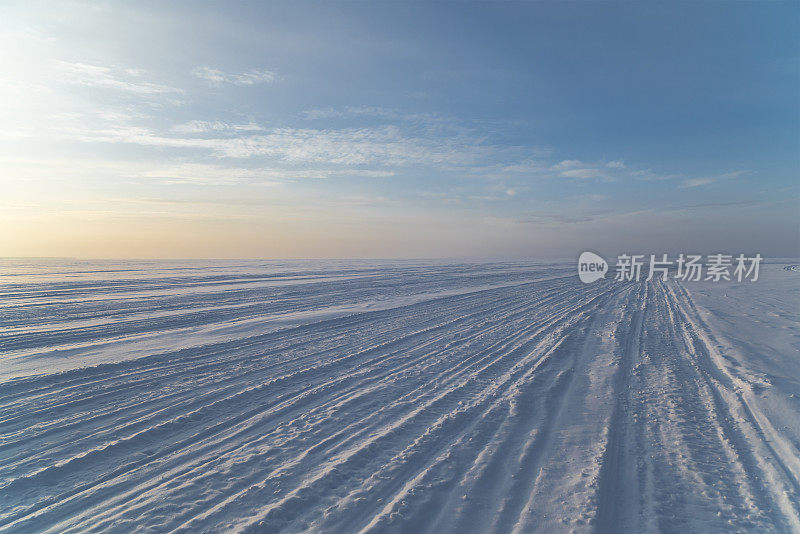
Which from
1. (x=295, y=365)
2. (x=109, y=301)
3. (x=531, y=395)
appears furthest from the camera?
(x=109, y=301)

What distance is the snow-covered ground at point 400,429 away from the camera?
3.67 metres

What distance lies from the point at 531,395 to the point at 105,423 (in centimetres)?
623

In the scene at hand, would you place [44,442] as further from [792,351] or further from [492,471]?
[792,351]

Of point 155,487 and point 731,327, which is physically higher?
point 731,327

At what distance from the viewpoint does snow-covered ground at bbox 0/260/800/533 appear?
12.0ft

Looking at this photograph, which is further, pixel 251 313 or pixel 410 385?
pixel 251 313

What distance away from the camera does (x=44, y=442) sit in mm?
5039

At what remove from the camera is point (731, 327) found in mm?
12047

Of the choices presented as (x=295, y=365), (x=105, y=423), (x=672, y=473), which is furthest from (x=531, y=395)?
(x=105, y=423)

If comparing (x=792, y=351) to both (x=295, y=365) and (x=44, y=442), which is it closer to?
(x=295, y=365)

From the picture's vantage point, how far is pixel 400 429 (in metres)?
5.22

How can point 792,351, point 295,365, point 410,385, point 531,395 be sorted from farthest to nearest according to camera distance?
point 792,351, point 295,365, point 410,385, point 531,395

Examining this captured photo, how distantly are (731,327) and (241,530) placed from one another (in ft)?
46.4

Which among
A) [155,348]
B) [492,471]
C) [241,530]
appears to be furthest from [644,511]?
[155,348]
